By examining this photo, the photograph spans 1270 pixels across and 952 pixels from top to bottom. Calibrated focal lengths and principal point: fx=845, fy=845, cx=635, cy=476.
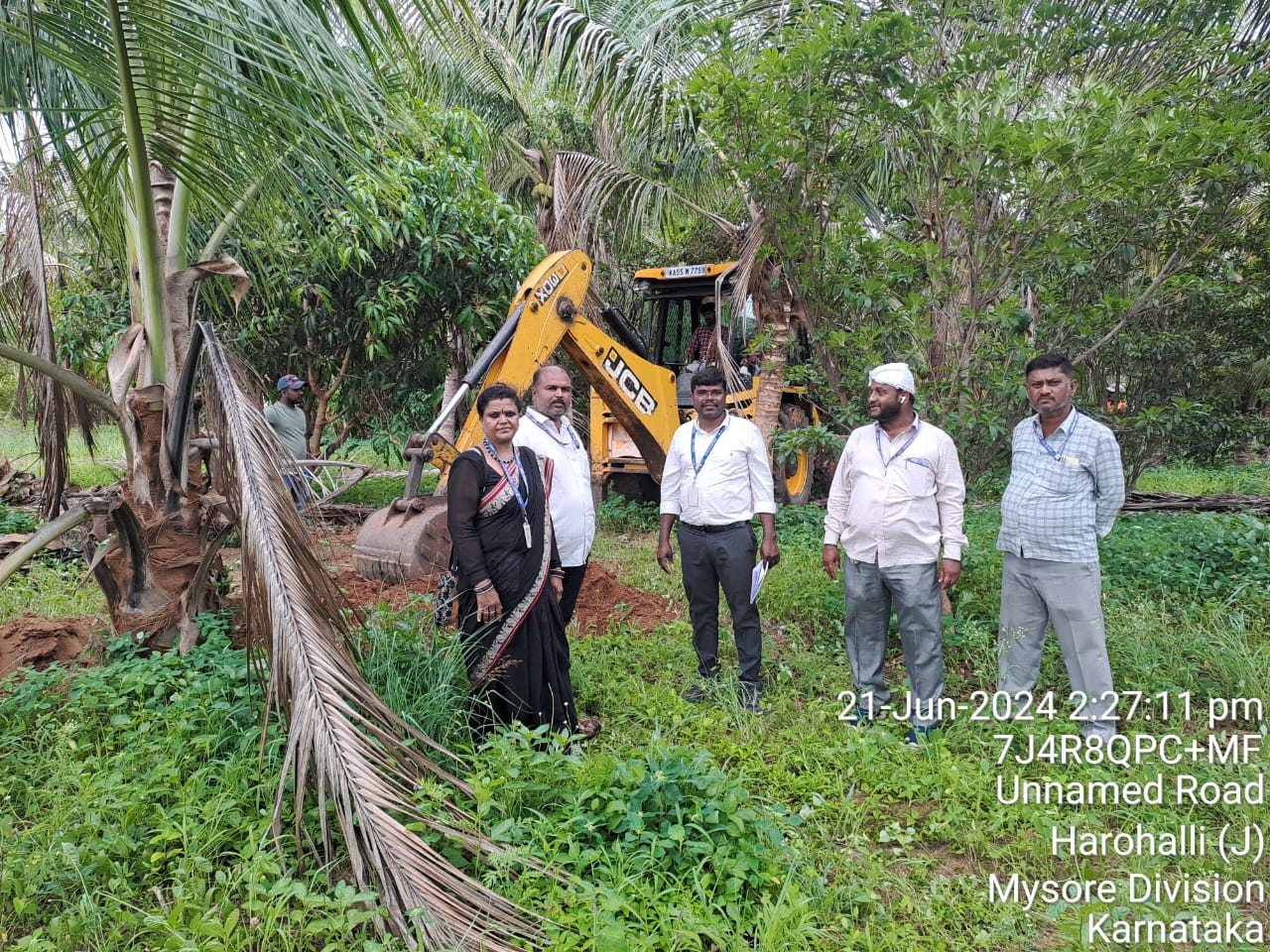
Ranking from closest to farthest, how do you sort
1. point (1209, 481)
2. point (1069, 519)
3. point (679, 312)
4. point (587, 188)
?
point (1069, 519)
point (587, 188)
point (679, 312)
point (1209, 481)

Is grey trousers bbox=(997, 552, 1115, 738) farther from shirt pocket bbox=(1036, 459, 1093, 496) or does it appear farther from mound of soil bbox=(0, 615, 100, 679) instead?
mound of soil bbox=(0, 615, 100, 679)

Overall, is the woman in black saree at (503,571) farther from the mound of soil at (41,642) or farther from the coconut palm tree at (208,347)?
the mound of soil at (41,642)

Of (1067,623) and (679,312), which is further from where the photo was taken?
(679,312)

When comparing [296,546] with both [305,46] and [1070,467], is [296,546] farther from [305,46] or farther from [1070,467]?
[1070,467]

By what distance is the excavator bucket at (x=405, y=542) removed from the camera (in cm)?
591

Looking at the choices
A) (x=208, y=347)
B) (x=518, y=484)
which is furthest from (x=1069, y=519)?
(x=208, y=347)

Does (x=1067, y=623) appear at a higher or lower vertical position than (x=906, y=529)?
lower

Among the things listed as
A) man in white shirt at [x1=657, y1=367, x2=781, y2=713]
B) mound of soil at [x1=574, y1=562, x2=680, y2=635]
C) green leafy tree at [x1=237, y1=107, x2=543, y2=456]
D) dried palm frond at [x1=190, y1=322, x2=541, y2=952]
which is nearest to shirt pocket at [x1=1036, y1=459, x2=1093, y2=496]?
man in white shirt at [x1=657, y1=367, x2=781, y2=713]

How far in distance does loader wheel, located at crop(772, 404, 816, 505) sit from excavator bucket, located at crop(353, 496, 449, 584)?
491 centimetres

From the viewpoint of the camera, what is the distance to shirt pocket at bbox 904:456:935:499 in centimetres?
396

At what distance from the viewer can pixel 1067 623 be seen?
392cm

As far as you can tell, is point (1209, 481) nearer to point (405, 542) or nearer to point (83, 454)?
point (405, 542)

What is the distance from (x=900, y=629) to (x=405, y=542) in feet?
11.3

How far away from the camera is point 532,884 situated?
8.63 ft
